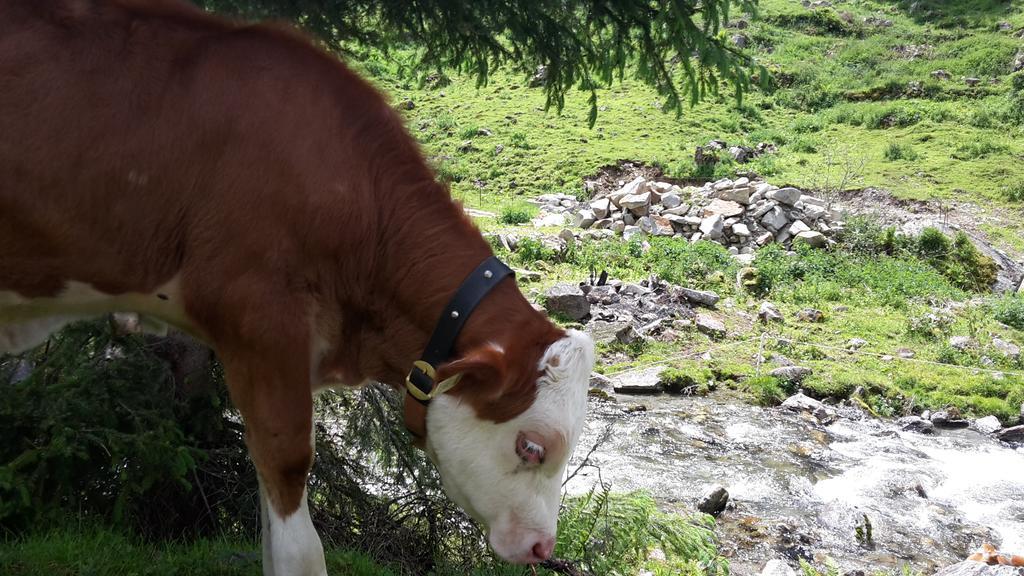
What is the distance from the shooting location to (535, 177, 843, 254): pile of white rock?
21.2m

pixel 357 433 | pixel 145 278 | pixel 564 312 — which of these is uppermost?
pixel 145 278

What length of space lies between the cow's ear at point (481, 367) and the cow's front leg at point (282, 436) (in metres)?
0.48

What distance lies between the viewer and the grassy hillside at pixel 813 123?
26188 millimetres

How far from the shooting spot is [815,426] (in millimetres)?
12914

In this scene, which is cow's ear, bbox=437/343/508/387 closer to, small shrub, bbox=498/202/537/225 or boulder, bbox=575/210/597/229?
small shrub, bbox=498/202/537/225

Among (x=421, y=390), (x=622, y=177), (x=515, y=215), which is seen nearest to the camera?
(x=421, y=390)

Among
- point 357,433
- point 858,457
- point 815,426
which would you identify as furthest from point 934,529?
point 357,433

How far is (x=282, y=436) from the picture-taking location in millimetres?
2984

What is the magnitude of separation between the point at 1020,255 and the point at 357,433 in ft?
68.9

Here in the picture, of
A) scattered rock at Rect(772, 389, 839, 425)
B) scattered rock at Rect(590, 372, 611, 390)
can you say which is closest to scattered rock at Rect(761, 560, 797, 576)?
scattered rock at Rect(772, 389, 839, 425)

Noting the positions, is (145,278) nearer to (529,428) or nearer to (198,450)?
(529,428)

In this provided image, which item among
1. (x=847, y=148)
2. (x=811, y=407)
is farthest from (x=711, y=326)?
(x=847, y=148)

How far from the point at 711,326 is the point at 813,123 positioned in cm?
1715

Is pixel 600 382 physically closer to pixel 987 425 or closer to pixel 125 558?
pixel 987 425
